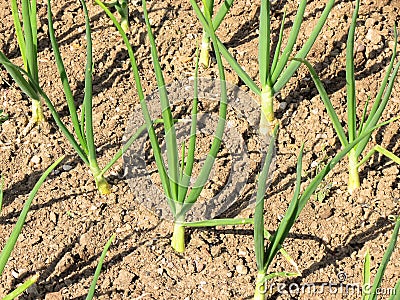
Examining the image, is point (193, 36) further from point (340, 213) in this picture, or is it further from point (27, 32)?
point (340, 213)

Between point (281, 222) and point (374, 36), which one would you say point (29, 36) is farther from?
point (374, 36)

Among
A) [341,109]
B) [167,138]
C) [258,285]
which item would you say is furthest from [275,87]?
[258,285]

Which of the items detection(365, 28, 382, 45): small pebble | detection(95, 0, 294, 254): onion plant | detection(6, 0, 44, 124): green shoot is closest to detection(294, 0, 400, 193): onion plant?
detection(95, 0, 294, 254): onion plant

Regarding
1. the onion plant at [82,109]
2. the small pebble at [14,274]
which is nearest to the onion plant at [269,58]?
the onion plant at [82,109]

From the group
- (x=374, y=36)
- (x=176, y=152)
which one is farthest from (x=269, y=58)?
(x=374, y=36)

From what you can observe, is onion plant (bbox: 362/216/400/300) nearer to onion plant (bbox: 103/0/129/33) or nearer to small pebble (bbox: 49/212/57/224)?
small pebble (bbox: 49/212/57/224)

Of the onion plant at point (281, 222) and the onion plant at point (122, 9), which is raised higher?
the onion plant at point (122, 9)

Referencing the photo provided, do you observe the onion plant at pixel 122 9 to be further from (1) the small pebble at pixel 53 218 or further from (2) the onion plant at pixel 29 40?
(1) the small pebble at pixel 53 218
